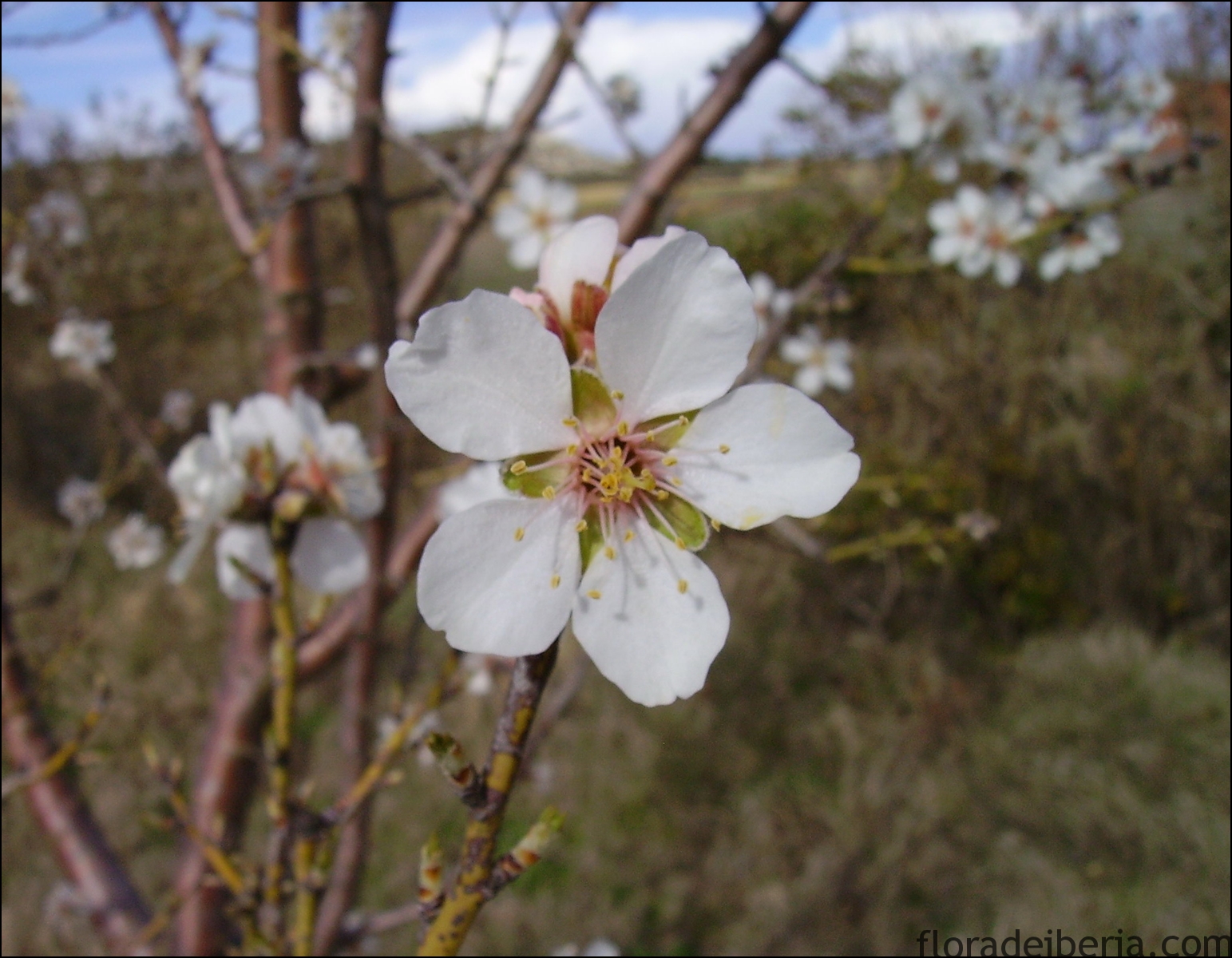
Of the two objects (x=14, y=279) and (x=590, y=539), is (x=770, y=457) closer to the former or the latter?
(x=590, y=539)

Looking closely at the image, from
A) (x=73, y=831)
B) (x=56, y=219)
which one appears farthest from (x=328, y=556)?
(x=56, y=219)

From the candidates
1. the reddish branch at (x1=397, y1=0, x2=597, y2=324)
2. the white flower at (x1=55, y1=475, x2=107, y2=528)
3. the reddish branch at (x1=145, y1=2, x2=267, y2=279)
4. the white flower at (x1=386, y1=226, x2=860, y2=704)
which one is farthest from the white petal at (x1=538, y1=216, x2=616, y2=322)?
the white flower at (x1=55, y1=475, x2=107, y2=528)

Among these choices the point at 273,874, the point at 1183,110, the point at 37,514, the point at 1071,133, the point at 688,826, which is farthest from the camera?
the point at 37,514

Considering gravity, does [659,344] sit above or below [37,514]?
above

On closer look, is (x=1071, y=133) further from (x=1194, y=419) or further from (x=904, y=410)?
(x=904, y=410)

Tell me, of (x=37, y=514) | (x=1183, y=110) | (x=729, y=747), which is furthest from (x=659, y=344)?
(x=37, y=514)

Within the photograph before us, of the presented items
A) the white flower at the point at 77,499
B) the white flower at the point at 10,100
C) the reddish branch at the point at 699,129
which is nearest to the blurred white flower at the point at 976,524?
the reddish branch at the point at 699,129
